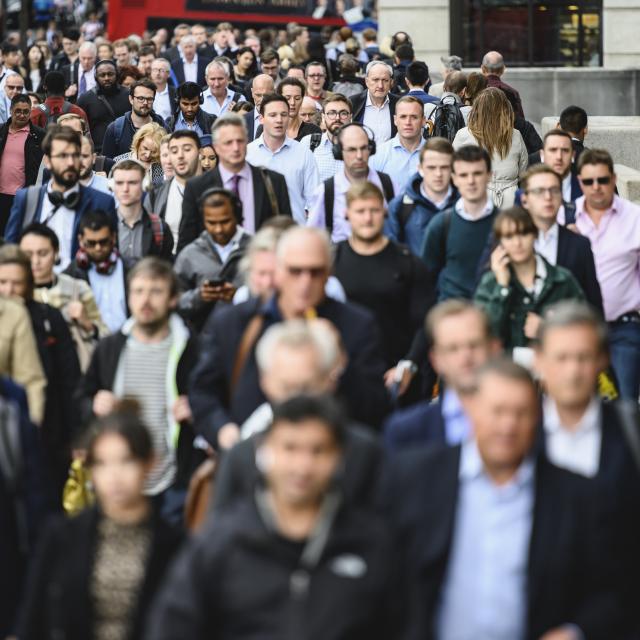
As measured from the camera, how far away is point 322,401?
5.35m

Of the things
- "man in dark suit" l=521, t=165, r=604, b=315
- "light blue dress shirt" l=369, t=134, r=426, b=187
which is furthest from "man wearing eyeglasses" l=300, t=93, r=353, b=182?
"man in dark suit" l=521, t=165, r=604, b=315

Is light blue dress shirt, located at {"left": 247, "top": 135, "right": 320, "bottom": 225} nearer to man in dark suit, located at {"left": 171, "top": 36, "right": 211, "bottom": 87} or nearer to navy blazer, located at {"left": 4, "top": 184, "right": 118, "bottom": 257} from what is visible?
navy blazer, located at {"left": 4, "top": 184, "right": 118, "bottom": 257}

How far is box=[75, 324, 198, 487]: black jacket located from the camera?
341 inches

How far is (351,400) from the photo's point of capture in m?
7.46

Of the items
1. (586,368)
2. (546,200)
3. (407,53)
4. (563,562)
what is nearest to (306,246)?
(586,368)

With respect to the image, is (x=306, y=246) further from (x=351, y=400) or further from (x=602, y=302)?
(x=602, y=302)

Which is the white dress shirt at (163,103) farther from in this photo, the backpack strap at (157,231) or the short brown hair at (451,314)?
the short brown hair at (451,314)

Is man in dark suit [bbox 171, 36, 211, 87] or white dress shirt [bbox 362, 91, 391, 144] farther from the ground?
man in dark suit [bbox 171, 36, 211, 87]

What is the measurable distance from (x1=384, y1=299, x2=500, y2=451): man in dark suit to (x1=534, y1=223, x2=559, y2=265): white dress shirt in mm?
3036

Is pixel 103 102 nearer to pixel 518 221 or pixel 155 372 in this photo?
pixel 518 221

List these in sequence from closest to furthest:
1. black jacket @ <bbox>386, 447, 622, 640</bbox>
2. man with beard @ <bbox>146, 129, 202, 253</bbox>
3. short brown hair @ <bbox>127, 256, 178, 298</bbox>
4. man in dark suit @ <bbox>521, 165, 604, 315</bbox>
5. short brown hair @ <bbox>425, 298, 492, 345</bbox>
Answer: black jacket @ <bbox>386, 447, 622, 640</bbox> → short brown hair @ <bbox>425, 298, 492, 345</bbox> → short brown hair @ <bbox>127, 256, 178, 298</bbox> → man in dark suit @ <bbox>521, 165, 604, 315</bbox> → man with beard @ <bbox>146, 129, 202, 253</bbox>

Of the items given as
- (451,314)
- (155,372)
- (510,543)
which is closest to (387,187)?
(155,372)

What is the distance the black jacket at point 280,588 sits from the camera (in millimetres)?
5125

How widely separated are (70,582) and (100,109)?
13961mm
